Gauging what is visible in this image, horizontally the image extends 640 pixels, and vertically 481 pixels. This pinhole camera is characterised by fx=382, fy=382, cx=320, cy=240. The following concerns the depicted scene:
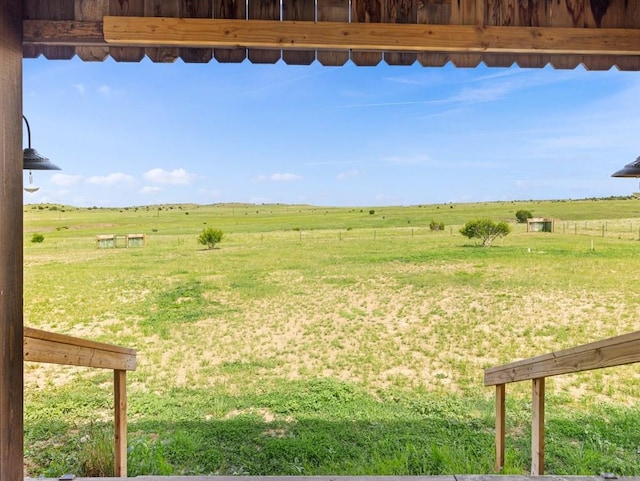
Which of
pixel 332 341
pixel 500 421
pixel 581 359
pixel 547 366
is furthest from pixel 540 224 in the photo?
pixel 581 359

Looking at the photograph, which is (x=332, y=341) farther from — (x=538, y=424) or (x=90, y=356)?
(x=90, y=356)

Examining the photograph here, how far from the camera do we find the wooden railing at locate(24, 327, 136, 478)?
1136 mm

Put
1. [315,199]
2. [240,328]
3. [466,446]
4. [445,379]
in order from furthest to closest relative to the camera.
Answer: [315,199] → [240,328] → [445,379] → [466,446]

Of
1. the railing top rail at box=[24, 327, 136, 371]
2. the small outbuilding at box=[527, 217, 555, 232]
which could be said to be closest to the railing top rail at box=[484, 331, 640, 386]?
the railing top rail at box=[24, 327, 136, 371]

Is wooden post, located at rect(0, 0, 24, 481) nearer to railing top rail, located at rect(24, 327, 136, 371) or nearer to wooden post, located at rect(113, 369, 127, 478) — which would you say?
railing top rail, located at rect(24, 327, 136, 371)

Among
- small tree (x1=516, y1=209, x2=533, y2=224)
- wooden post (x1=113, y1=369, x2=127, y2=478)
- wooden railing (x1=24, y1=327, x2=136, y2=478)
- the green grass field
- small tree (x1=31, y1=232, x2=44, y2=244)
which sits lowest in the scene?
the green grass field

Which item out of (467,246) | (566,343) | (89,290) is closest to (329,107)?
(467,246)

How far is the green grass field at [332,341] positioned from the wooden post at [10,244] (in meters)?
1.01

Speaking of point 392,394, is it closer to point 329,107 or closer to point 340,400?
point 340,400

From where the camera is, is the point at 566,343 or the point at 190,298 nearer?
the point at 566,343

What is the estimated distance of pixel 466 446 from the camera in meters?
2.93

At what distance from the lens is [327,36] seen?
50.2 inches

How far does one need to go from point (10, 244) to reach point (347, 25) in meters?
1.19

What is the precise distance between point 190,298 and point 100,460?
8199 mm
